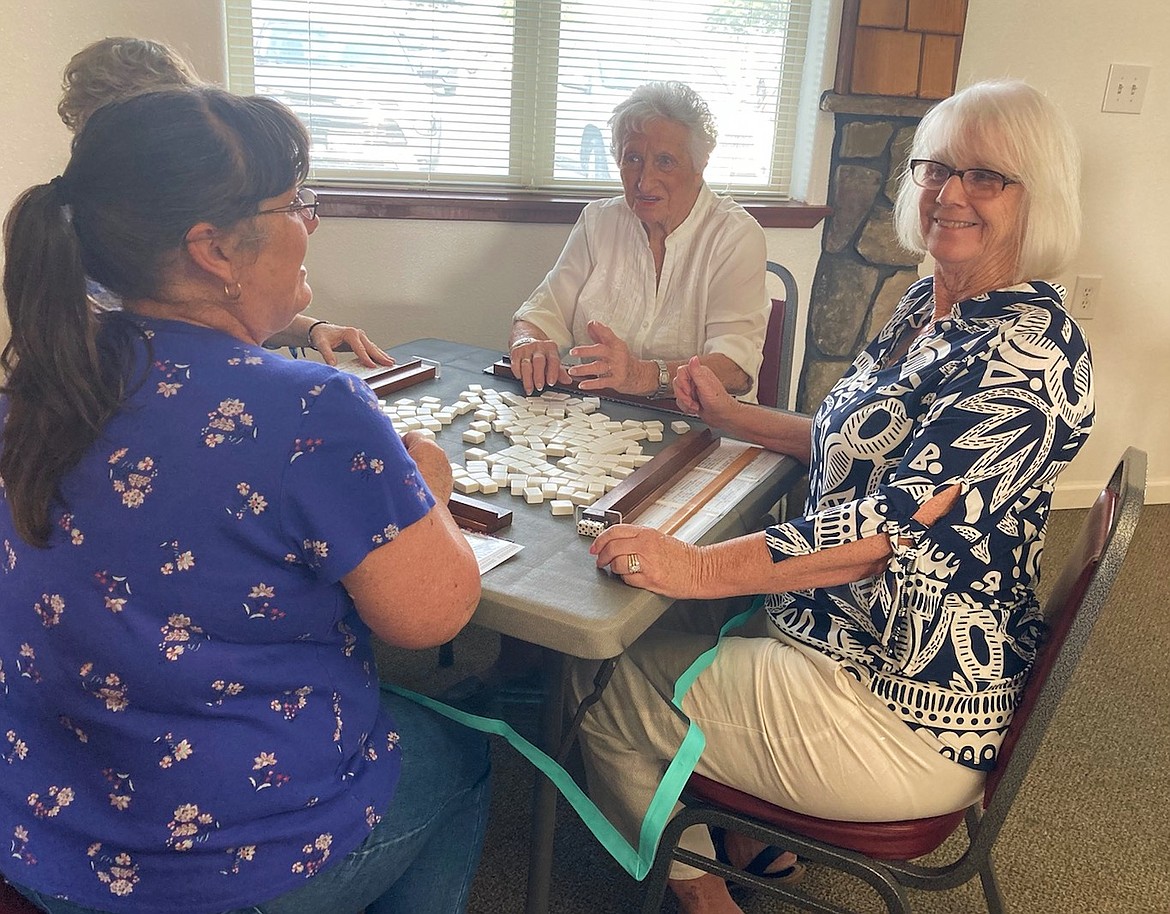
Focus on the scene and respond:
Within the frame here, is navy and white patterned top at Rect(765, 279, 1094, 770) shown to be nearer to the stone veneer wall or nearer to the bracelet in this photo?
the bracelet

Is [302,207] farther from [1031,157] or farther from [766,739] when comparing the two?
[1031,157]

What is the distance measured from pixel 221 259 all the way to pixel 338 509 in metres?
0.29

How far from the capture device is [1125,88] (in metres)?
3.11

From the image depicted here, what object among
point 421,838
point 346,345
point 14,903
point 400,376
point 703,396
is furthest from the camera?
point 346,345

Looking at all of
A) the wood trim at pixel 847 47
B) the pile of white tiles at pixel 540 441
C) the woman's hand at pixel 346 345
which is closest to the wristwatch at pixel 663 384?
the pile of white tiles at pixel 540 441

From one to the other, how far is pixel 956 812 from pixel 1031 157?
3.03 ft

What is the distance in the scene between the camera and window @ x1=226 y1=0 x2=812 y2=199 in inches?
109

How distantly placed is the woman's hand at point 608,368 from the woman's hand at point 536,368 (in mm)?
32

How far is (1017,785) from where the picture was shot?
1.22 m

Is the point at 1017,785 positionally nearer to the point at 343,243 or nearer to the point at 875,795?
the point at 875,795

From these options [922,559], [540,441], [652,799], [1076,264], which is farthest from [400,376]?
[1076,264]

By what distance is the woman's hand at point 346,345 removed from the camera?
198 cm

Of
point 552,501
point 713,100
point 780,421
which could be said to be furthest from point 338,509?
point 713,100

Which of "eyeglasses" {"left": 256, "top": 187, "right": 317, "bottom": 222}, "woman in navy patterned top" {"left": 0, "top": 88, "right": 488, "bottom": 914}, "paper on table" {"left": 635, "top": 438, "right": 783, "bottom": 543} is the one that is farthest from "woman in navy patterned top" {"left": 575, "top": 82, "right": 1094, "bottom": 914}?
"eyeglasses" {"left": 256, "top": 187, "right": 317, "bottom": 222}
